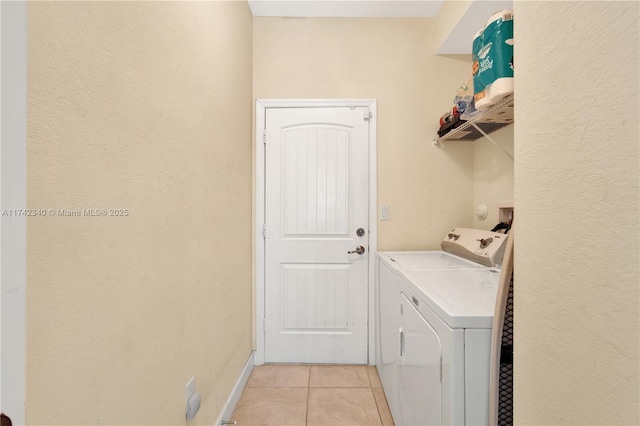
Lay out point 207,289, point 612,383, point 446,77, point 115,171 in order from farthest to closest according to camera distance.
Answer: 1. point 446,77
2. point 207,289
3. point 115,171
4. point 612,383

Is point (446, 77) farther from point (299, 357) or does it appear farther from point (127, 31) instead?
point (299, 357)

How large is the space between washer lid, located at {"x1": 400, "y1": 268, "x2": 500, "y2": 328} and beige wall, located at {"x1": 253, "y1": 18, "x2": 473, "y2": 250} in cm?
79

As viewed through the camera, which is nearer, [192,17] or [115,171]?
[115,171]

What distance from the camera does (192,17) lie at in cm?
119

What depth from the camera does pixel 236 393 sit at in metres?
1.74

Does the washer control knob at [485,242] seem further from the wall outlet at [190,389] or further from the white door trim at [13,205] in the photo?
the white door trim at [13,205]

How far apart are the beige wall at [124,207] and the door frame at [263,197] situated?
0.69m

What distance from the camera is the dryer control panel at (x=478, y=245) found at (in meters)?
1.47

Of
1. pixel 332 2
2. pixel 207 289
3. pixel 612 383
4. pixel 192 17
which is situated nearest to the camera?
pixel 612 383

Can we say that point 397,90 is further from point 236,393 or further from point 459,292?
point 236,393

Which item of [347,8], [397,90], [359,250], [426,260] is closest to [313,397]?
[359,250]

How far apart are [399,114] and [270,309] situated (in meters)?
1.81

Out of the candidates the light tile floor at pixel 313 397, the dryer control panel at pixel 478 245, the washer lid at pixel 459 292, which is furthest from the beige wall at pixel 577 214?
the light tile floor at pixel 313 397

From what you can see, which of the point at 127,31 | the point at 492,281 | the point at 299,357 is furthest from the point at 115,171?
the point at 299,357
